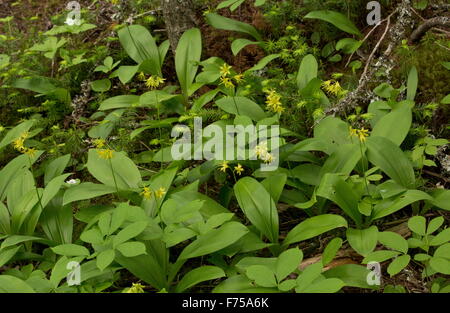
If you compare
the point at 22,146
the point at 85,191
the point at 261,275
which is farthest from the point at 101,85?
the point at 261,275

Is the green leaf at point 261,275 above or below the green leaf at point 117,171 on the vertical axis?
below

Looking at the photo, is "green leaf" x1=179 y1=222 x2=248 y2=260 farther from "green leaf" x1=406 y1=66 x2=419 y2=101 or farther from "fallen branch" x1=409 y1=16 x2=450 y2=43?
"fallen branch" x1=409 y1=16 x2=450 y2=43

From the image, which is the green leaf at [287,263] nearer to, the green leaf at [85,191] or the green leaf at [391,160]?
the green leaf at [391,160]

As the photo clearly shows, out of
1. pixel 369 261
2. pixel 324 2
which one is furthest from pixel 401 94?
pixel 369 261

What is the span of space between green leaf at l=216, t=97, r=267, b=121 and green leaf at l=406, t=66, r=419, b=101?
0.93m

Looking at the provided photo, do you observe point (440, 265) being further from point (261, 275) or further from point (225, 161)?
point (225, 161)

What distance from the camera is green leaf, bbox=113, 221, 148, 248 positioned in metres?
2.55

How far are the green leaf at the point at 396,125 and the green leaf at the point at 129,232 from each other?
151 centimetres

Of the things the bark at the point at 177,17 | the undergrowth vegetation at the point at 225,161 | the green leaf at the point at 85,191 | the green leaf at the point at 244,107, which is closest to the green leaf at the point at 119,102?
the undergrowth vegetation at the point at 225,161

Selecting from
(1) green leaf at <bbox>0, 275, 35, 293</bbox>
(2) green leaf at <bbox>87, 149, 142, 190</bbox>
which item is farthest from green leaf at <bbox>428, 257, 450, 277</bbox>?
(1) green leaf at <bbox>0, 275, 35, 293</bbox>

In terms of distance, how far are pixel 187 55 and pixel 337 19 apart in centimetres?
116

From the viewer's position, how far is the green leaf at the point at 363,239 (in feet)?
8.92

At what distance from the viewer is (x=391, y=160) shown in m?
3.15

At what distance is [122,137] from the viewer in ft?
13.1
